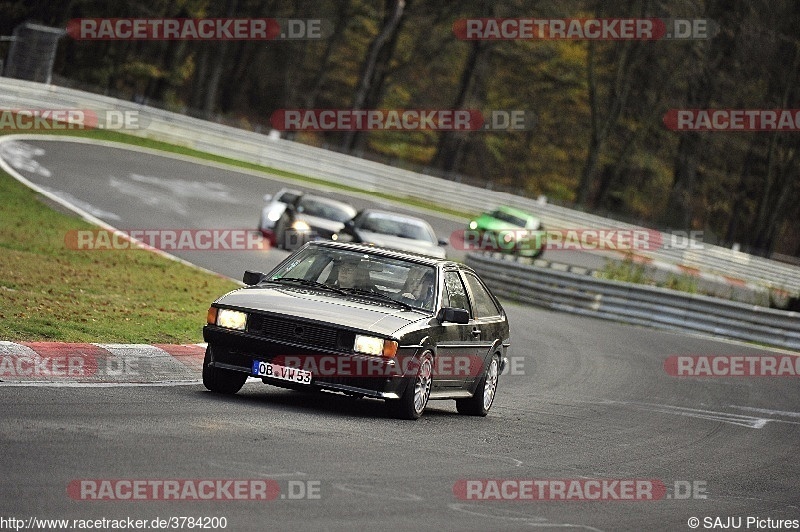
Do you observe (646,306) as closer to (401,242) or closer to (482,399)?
(401,242)

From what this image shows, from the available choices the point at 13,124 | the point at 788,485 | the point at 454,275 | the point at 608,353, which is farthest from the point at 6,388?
the point at 13,124

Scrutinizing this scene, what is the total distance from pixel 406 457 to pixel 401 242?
15.4m

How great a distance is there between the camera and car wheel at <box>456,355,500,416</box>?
11914mm

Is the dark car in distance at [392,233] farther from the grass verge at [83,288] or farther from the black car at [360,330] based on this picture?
the black car at [360,330]

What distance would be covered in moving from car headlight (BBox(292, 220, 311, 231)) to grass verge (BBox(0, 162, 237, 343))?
4.89 meters

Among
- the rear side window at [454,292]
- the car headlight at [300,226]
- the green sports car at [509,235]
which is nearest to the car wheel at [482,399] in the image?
the rear side window at [454,292]

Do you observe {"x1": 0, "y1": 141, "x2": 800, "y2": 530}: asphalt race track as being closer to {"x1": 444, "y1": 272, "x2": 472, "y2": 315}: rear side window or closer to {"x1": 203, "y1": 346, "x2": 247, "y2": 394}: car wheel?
{"x1": 203, "y1": 346, "x2": 247, "y2": 394}: car wheel

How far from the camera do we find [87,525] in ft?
19.1

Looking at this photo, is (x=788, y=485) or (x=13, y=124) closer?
(x=788, y=485)

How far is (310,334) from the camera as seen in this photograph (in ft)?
32.7

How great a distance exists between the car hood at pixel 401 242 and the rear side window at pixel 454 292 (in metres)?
12.0

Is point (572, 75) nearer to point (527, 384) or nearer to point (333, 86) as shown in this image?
point (333, 86)

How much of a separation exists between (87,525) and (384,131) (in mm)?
71661

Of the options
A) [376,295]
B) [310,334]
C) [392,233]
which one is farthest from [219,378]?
[392,233]
